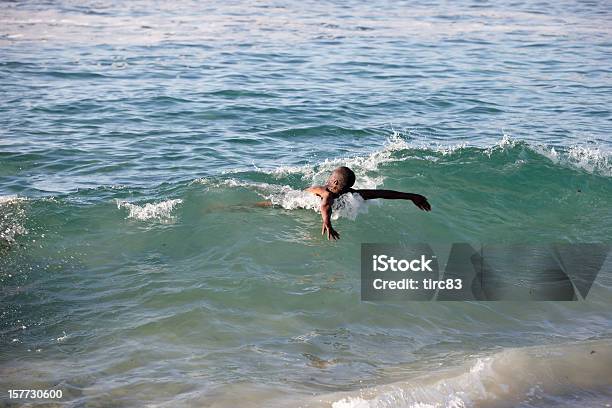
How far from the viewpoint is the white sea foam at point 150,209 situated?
10289 mm

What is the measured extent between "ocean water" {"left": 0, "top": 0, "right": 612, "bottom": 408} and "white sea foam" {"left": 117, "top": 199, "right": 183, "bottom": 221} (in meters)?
0.03

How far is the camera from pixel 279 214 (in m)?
10.5

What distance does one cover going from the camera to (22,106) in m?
15.7

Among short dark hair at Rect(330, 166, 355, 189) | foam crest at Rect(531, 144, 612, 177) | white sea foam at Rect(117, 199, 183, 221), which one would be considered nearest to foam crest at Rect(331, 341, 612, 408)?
short dark hair at Rect(330, 166, 355, 189)

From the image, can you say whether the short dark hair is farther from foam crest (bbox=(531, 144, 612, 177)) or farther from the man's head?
foam crest (bbox=(531, 144, 612, 177))

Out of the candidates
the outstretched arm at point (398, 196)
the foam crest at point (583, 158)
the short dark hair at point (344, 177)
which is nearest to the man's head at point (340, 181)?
the short dark hair at point (344, 177)

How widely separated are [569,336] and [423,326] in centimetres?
138

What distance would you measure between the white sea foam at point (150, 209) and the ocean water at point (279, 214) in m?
0.03

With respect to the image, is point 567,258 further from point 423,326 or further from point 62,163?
point 62,163

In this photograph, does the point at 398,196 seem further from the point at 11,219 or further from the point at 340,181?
the point at 11,219

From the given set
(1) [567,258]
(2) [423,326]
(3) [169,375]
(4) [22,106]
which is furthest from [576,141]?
(4) [22,106]

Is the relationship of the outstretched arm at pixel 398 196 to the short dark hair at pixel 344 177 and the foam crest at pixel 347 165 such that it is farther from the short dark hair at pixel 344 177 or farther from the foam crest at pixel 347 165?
the foam crest at pixel 347 165

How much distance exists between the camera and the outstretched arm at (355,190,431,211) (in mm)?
8570

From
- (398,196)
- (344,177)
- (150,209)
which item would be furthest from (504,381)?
(150,209)
